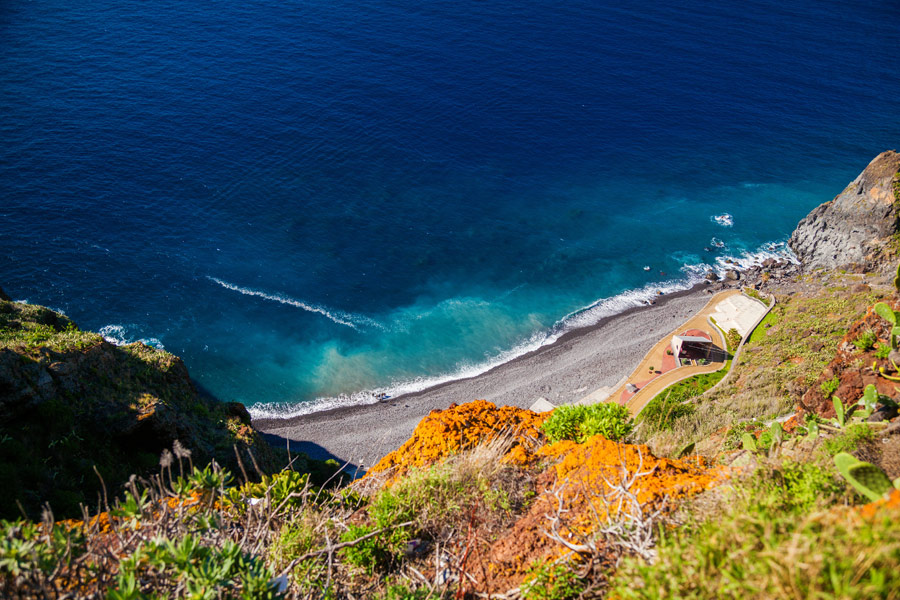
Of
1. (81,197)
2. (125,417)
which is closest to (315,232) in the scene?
(81,197)

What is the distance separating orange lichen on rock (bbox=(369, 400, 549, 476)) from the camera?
974 centimetres

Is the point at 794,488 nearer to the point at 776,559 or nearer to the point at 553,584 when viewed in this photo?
the point at 776,559

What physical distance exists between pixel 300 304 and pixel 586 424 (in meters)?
39.4

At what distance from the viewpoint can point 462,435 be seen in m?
10.3

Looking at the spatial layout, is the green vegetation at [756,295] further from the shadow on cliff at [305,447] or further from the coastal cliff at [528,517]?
the shadow on cliff at [305,447]

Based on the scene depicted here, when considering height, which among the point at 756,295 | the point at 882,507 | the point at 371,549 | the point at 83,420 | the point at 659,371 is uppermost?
the point at 882,507

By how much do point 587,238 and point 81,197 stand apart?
5113 centimetres

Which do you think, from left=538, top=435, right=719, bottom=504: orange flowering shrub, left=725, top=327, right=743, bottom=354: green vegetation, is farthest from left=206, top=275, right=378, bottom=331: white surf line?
Result: left=538, top=435, right=719, bottom=504: orange flowering shrub

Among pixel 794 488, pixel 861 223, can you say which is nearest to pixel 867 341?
pixel 794 488

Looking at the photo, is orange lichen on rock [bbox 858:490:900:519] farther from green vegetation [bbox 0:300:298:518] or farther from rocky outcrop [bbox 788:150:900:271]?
rocky outcrop [bbox 788:150:900:271]

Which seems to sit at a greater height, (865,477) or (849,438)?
(865,477)

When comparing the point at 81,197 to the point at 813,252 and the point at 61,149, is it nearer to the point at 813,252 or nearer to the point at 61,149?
the point at 61,149

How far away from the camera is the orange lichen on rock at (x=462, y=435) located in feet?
32.0

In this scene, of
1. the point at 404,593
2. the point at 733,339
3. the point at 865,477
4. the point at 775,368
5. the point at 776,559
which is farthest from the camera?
the point at 733,339
